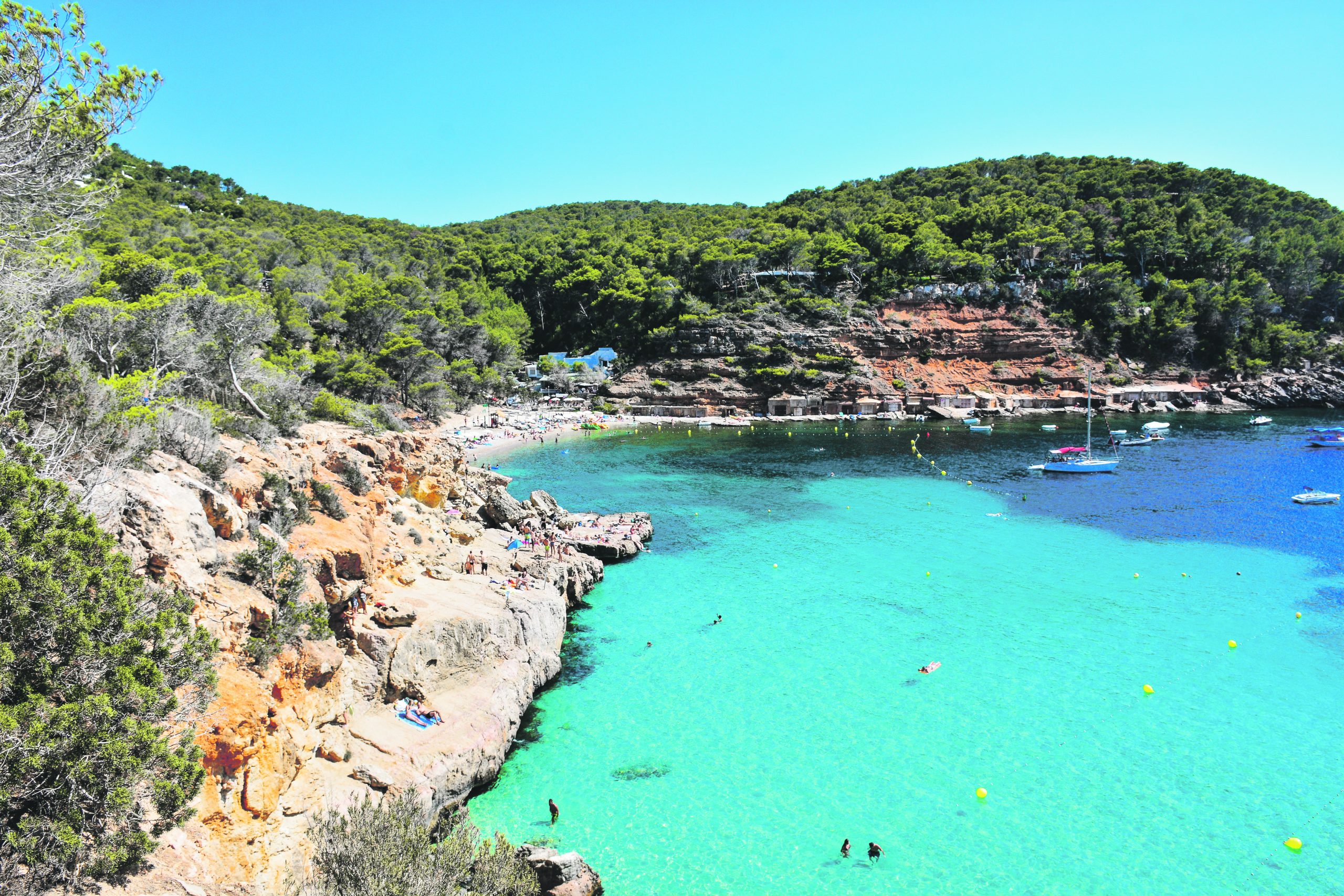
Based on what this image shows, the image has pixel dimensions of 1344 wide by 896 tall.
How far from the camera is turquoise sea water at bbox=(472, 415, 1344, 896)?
1152 centimetres

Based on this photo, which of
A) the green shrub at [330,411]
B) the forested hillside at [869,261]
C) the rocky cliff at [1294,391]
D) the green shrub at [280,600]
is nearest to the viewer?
the green shrub at [280,600]

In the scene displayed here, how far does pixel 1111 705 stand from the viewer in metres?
16.0

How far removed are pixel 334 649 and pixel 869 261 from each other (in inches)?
3326

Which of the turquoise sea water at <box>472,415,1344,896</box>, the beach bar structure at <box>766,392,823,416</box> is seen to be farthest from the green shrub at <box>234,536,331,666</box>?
the beach bar structure at <box>766,392,823,416</box>

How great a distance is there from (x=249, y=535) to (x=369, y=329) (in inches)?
1778

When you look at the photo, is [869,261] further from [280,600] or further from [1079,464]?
[280,600]

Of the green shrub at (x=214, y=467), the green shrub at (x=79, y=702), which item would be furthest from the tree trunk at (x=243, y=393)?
the green shrub at (x=79, y=702)

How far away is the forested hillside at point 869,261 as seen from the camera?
243 ft

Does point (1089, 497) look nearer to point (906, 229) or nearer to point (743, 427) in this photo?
point (743, 427)

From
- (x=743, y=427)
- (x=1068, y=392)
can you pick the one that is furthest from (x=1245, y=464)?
(x=743, y=427)

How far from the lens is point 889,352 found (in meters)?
77.9

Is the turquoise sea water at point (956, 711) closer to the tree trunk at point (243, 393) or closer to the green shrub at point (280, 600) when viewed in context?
the green shrub at point (280, 600)

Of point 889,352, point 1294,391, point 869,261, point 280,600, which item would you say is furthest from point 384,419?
point 1294,391

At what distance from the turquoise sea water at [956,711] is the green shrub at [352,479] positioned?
7474 millimetres
